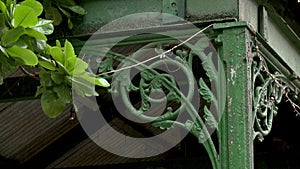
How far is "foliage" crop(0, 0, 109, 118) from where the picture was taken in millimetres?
4012

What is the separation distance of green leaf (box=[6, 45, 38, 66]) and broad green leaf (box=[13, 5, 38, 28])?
0.12 meters

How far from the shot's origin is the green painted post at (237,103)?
449cm

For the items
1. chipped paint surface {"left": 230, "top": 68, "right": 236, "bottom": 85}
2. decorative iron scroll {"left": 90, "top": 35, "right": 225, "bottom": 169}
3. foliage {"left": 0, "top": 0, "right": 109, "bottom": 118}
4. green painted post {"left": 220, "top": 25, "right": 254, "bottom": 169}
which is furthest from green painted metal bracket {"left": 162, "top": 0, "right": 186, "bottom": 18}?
foliage {"left": 0, "top": 0, "right": 109, "bottom": 118}

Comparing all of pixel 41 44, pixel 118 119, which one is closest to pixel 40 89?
pixel 41 44

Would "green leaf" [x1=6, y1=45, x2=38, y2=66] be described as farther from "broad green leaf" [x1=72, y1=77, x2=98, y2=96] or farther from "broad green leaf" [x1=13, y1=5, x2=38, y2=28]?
"broad green leaf" [x1=72, y1=77, x2=98, y2=96]

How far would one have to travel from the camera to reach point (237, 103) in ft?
15.0

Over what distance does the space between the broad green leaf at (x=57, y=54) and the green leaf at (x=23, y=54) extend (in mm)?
210

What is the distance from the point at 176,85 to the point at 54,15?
87cm

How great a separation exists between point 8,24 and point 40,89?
1.50 ft

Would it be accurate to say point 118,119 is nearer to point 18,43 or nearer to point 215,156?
point 215,156

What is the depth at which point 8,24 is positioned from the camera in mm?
4094

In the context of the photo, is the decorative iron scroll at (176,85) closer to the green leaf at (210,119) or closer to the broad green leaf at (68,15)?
the green leaf at (210,119)

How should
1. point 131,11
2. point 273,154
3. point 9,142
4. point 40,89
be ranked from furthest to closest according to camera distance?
point 9,142, point 273,154, point 131,11, point 40,89

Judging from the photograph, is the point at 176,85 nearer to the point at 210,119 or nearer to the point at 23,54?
the point at 210,119
